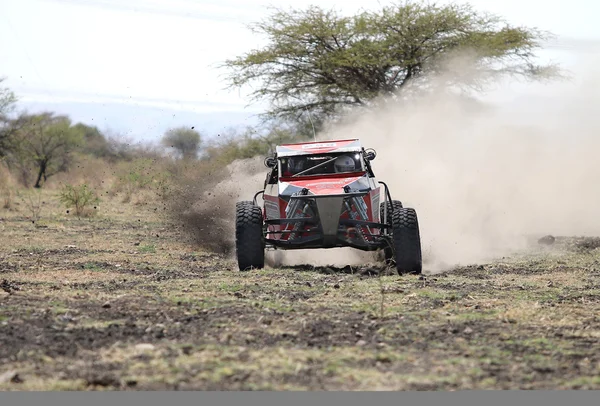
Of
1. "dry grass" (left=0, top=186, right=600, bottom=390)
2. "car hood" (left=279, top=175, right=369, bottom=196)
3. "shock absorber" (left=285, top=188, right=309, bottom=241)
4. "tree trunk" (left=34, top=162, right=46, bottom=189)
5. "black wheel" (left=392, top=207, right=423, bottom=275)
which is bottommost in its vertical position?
"dry grass" (left=0, top=186, right=600, bottom=390)

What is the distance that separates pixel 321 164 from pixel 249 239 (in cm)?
179

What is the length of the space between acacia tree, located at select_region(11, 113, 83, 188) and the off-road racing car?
Answer: 35200 millimetres

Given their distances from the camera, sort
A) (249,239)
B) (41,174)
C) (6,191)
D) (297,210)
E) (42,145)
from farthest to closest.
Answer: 1. (42,145)
2. (41,174)
3. (6,191)
4. (249,239)
5. (297,210)

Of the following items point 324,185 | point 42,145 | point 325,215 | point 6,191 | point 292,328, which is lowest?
point 292,328

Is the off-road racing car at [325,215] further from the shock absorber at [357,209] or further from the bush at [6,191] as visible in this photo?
the bush at [6,191]

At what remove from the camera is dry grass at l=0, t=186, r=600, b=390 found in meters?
6.62

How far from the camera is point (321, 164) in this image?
595 inches

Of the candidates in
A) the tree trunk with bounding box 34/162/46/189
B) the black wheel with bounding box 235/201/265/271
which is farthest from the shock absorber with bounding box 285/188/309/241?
the tree trunk with bounding box 34/162/46/189

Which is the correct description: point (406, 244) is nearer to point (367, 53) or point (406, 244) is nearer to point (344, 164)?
point (344, 164)

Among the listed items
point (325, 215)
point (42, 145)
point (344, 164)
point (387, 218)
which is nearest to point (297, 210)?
point (325, 215)

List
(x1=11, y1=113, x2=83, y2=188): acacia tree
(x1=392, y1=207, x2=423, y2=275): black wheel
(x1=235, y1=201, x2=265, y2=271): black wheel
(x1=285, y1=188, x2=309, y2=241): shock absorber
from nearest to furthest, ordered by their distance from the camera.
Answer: (x1=392, y1=207, x2=423, y2=275): black wheel → (x1=285, y1=188, x2=309, y2=241): shock absorber → (x1=235, y1=201, x2=265, y2=271): black wheel → (x1=11, y1=113, x2=83, y2=188): acacia tree

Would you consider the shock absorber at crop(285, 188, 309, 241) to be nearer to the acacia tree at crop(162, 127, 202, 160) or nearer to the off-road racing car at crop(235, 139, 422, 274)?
the off-road racing car at crop(235, 139, 422, 274)

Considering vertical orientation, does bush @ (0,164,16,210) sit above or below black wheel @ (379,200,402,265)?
above

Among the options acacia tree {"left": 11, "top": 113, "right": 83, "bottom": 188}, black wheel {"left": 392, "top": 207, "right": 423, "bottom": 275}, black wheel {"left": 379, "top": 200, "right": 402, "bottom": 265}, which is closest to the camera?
black wheel {"left": 392, "top": 207, "right": 423, "bottom": 275}
